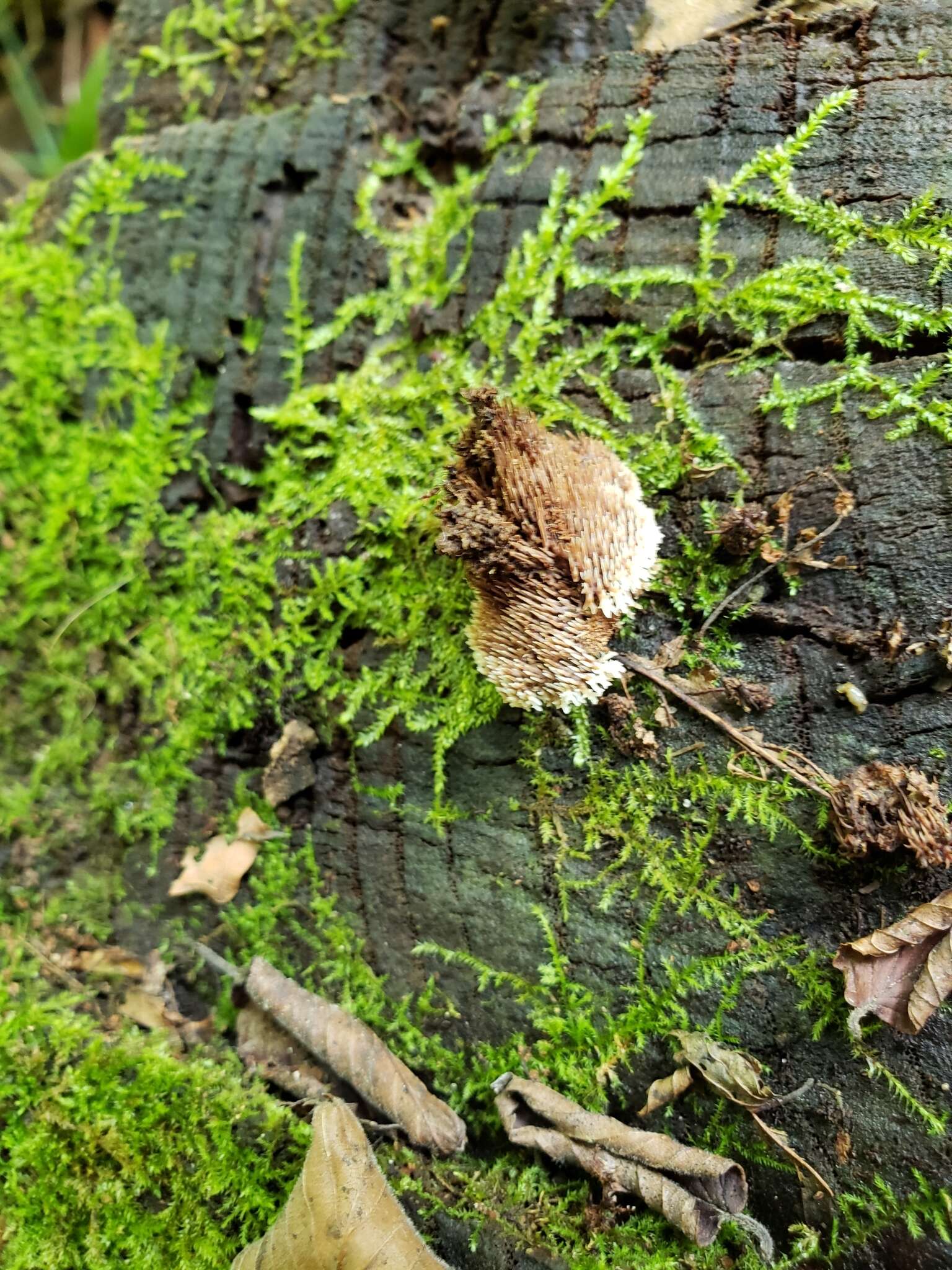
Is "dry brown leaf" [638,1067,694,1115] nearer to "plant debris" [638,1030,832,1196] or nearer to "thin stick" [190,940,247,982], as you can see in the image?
"plant debris" [638,1030,832,1196]

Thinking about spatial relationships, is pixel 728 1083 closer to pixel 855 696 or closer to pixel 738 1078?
pixel 738 1078

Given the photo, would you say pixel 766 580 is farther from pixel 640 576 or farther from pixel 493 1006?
pixel 493 1006

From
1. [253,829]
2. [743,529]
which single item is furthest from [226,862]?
[743,529]

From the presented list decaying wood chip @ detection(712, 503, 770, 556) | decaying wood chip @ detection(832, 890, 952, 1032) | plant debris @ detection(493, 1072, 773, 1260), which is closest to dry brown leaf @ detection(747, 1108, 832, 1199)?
plant debris @ detection(493, 1072, 773, 1260)

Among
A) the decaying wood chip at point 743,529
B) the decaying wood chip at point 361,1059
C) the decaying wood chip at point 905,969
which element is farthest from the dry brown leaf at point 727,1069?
the decaying wood chip at point 743,529

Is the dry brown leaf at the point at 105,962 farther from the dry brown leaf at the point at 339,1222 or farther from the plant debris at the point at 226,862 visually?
the dry brown leaf at the point at 339,1222

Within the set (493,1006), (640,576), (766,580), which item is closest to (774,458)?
(766,580)

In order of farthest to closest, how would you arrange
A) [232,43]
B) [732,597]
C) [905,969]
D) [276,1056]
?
[232,43] < [276,1056] < [732,597] < [905,969]
